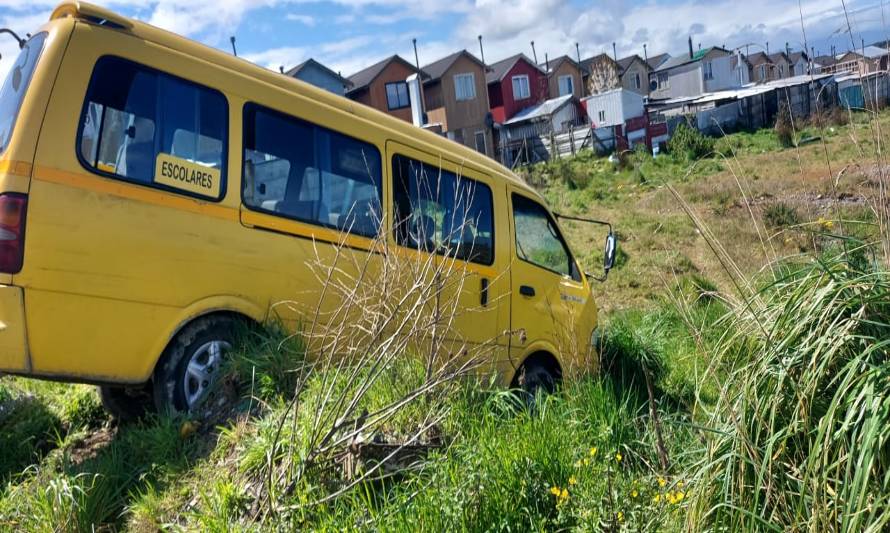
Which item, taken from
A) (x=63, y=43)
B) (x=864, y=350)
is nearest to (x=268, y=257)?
(x=63, y=43)

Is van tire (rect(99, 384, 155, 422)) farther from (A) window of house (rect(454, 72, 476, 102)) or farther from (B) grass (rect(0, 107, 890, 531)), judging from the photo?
(A) window of house (rect(454, 72, 476, 102))

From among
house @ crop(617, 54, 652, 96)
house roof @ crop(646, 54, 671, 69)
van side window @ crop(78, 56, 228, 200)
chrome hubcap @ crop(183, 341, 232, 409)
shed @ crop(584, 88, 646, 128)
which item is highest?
house roof @ crop(646, 54, 671, 69)

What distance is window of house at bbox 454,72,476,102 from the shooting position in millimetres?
45062

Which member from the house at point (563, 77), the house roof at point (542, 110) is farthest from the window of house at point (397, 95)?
the house at point (563, 77)

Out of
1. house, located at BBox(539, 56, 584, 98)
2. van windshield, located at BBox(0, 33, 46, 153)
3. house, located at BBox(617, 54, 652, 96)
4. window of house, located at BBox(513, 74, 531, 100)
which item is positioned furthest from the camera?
house, located at BBox(617, 54, 652, 96)

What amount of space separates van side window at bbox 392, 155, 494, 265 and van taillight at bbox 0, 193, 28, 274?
228 centimetres

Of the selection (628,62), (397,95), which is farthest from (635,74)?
(397,95)

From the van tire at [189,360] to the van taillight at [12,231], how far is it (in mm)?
916

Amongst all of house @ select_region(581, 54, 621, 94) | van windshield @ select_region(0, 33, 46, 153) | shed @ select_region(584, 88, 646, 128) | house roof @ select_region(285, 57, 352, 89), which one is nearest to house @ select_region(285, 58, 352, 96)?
house roof @ select_region(285, 57, 352, 89)

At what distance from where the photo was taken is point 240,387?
3.75m

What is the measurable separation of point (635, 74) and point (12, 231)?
66560mm

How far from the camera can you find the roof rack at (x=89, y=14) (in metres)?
3.42

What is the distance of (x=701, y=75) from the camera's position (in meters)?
58.6

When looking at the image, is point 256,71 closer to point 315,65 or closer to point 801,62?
point 801,62
